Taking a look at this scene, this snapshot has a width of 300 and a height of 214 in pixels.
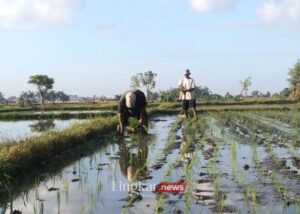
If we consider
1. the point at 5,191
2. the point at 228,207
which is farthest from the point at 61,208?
the point at 228,207

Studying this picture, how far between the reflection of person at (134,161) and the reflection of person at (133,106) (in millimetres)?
472

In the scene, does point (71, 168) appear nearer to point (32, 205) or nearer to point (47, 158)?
point (47, 158)

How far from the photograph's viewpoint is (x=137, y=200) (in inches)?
176

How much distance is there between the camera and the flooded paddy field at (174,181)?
4.27 m

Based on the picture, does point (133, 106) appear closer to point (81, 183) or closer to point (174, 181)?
point (81, 183)

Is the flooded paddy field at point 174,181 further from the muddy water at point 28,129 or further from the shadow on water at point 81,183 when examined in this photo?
the muddy water at point 28,129

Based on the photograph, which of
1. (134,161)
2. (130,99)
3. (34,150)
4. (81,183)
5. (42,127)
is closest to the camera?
(81,183)

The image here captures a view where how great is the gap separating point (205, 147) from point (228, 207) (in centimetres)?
404

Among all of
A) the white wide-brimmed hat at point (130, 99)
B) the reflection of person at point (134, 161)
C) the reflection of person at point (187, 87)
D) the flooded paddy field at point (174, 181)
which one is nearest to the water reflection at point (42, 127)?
the reflection of person at point (187, 87)

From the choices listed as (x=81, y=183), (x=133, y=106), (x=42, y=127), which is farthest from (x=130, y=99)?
(x=42, y=127)

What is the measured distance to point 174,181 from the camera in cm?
528

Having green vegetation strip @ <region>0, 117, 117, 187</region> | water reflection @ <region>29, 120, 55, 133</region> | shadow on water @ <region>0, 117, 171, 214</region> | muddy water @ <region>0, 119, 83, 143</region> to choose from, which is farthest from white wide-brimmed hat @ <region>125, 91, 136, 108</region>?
water reflection @ <region>29, 120, 55, 133</region>

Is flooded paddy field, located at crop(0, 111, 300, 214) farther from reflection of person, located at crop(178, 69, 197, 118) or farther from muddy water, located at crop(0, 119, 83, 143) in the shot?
reflection of person, located at crop(178, 69, 197, 118)

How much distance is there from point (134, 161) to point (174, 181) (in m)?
1.70
